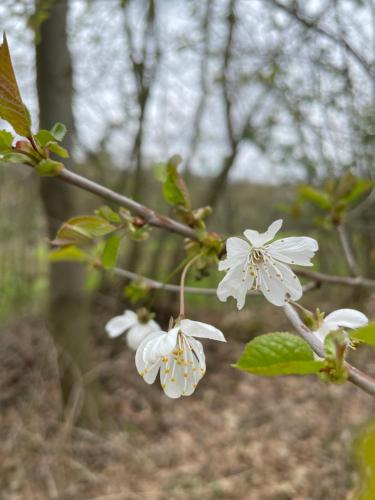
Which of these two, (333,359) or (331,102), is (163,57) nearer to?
(331,102)

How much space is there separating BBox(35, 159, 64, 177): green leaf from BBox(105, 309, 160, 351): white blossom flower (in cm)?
60

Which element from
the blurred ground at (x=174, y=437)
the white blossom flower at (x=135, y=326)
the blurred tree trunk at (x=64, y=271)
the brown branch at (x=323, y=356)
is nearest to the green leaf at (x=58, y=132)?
the brown branch at (x=323, y=356)

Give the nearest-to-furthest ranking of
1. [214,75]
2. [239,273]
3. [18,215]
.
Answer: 1. [239,273]
2. [214,75]
3. [18,215]

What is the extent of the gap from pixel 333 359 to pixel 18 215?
15.8 feet

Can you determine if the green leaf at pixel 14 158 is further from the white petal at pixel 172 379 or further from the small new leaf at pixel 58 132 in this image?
the white petal at pixel 172 379

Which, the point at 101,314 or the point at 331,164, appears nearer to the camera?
the point at 331,164

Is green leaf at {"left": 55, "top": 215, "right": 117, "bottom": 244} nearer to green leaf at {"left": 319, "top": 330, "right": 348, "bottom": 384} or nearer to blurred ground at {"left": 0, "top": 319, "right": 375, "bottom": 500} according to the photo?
green leaf at {"left": 319, "top": 330, "right": 348, "bottom": 384}

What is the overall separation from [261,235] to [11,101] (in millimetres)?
485

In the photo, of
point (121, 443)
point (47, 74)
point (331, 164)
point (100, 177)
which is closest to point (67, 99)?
point (47, 74)

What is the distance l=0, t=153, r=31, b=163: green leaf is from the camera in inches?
29.6

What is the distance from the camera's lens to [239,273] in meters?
0.89

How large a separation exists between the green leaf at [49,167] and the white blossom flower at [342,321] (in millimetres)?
538

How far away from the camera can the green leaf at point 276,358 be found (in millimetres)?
529

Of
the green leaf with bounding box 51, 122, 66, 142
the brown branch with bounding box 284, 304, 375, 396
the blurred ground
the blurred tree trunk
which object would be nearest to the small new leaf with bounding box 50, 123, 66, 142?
the green leaf with bounding box 51, 122, 66, 142
